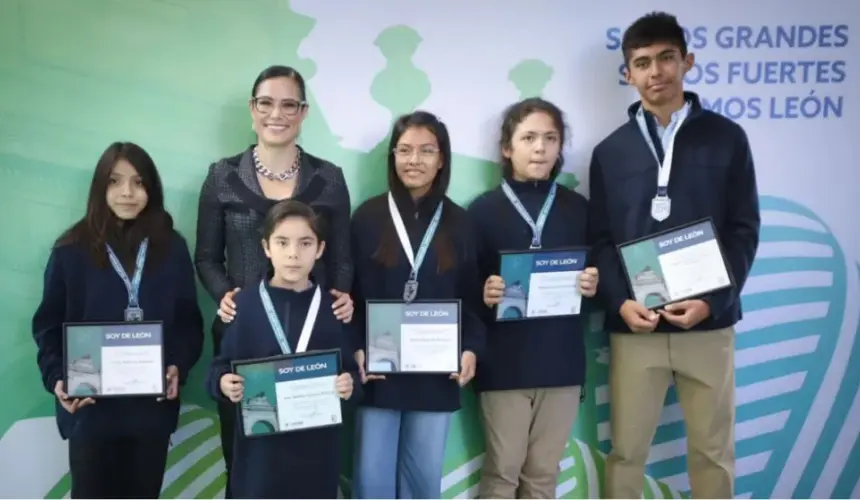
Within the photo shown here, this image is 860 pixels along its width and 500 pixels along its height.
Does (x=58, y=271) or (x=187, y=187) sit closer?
(x=58, y=271)

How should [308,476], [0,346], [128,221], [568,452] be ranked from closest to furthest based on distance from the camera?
[308,476] < [128,221] < [0,346] < [568,452]

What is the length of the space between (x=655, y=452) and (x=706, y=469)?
37 cm

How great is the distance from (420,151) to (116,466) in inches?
64.6

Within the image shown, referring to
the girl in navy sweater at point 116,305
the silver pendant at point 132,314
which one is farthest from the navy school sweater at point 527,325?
the silver pendant at point 132,314

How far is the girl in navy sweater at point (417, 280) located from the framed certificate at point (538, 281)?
147 millimetres

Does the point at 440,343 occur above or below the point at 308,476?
above

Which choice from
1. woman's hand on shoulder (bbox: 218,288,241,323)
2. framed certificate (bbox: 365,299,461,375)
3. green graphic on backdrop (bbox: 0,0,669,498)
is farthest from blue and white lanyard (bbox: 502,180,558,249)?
woman's hand on shoulder (bbox: 218,288,241,323)

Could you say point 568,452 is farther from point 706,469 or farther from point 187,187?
point 187,187

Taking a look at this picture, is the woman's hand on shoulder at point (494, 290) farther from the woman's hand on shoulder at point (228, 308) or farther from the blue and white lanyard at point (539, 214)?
the woman's hand on shoulder at point (228, 308)

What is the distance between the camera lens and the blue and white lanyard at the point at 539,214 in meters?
2.84

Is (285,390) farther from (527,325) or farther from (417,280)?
(527,325)

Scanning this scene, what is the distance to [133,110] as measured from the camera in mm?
3012

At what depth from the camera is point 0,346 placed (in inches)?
120

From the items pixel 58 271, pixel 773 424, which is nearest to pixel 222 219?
pixel 58 271
